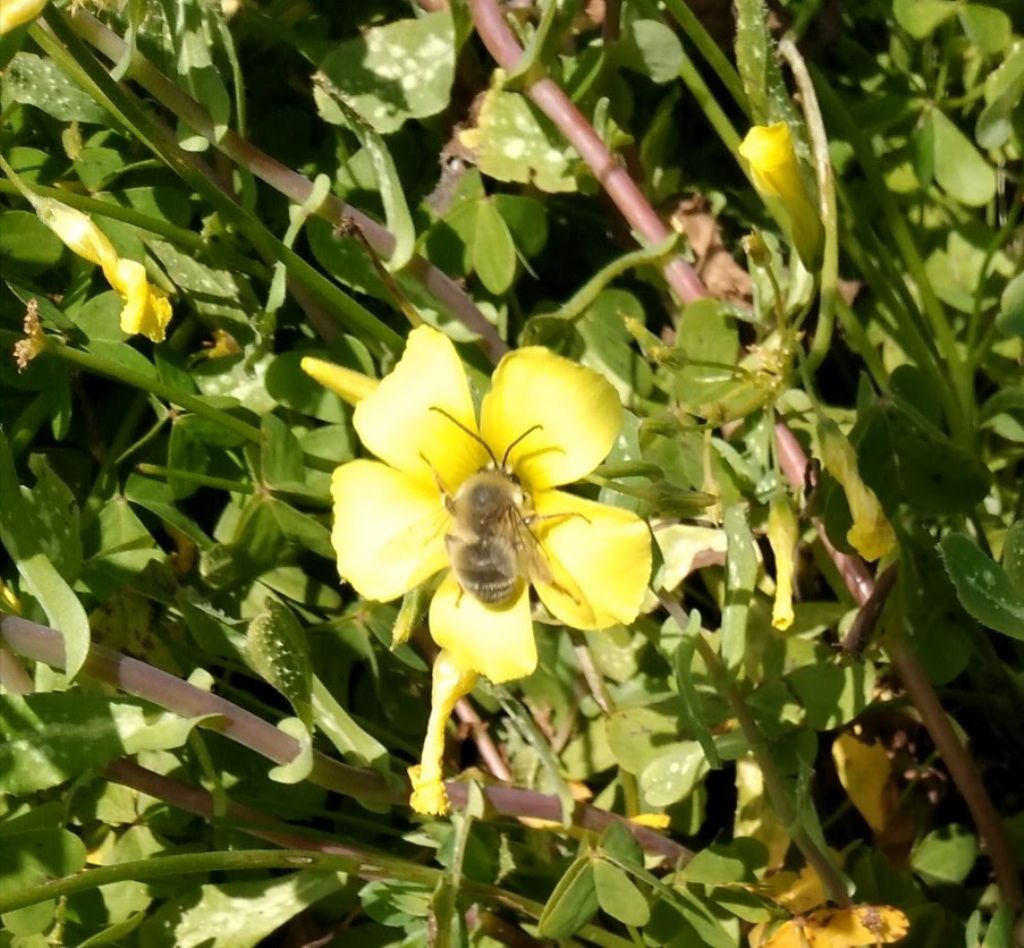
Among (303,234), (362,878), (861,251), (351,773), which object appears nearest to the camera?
(351,773)

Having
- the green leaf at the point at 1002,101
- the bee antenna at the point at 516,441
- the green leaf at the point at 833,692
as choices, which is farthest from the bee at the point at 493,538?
the green leaf at the point at 1002,101

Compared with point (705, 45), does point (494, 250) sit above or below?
below

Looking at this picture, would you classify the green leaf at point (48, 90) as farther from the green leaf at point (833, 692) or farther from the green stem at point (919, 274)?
the green leaf at point (833, 692)

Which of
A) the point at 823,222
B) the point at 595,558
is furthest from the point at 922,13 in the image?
the point at 595,558

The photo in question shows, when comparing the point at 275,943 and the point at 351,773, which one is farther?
the point at 275,943

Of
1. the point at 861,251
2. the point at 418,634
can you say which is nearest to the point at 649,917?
the point at 418,634

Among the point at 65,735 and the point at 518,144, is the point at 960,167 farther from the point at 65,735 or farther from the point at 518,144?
the point at 65,735

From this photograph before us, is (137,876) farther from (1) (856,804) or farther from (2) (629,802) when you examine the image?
(1) (856,804)
